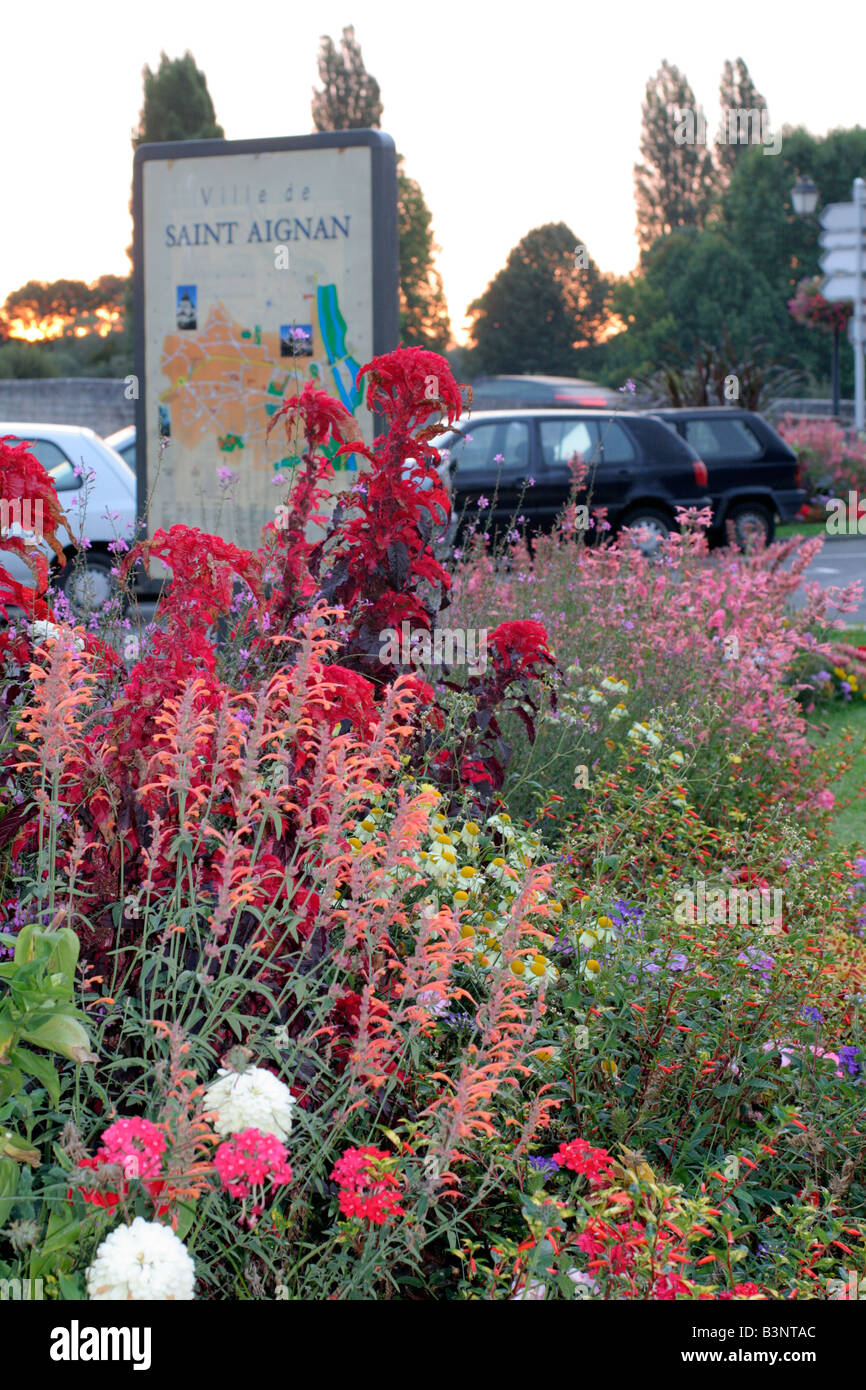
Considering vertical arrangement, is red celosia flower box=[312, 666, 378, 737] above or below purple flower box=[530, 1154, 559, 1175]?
above

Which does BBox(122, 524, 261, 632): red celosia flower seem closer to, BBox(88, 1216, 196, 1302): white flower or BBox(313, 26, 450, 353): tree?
BBox(88, 1216, 196, 1302): white flower

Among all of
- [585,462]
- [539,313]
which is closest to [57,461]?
[585,462]

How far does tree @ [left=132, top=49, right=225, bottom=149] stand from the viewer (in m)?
47.7

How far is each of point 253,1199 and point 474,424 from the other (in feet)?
38.5

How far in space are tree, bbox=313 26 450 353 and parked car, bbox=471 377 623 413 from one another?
3026 cm

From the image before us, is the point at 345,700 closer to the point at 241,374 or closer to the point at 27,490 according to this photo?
the point at 27,490

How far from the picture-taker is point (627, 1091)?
2594 mm

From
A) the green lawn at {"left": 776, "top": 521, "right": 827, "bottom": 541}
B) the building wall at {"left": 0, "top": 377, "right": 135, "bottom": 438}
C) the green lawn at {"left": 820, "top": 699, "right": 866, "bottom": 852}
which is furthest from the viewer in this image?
the building wall at {"left": 0, "top": 377, "right": 135, "bottom": 438}

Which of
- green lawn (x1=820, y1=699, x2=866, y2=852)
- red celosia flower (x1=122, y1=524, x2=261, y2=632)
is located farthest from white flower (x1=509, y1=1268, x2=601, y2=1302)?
green lawn (x1=820, y1=699, x2=866, y2=852)

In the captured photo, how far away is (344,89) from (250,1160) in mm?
69631

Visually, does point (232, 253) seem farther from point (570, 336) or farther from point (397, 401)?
point (570, 336)

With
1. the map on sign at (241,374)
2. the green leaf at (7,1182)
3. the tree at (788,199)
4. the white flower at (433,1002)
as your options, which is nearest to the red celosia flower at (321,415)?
the white flower at (433,1002)

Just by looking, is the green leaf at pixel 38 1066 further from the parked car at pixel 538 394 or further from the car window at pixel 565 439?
the parked car at pixel 538 394
